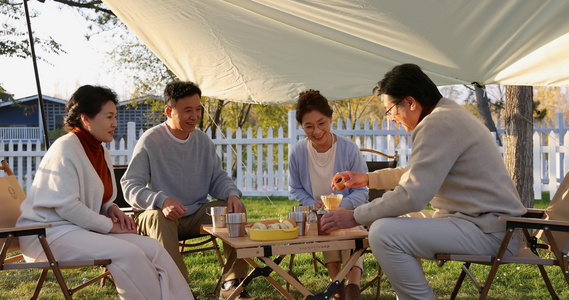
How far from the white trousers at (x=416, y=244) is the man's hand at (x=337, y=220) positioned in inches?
6.0

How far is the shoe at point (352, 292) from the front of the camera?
3.54 metres

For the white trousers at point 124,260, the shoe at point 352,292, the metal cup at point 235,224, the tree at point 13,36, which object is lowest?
the shoe at point 352,292


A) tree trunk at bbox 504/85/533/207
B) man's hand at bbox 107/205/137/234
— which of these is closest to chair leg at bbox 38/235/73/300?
man's hand at bbox 107/205/137/234

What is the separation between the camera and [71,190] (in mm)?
3189

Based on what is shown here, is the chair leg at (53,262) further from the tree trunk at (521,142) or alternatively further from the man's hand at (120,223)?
the tree trunk at (521,142)

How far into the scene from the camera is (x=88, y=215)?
323cm

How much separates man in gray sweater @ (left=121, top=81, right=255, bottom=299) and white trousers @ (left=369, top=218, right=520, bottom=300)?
51.1 inches

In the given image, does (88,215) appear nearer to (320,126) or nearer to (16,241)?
(16,241)

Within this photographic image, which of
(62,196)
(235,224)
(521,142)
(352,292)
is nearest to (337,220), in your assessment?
(235,224)

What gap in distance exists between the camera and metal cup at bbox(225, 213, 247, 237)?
3.00 meters

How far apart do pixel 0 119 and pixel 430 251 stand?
1412 inches

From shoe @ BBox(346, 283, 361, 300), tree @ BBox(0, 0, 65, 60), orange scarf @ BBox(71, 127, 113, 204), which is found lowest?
shoe @ BBox(346, 283, 361, 300)

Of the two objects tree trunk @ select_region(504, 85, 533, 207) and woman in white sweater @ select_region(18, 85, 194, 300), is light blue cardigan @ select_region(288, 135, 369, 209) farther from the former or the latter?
tree trunk @ select_region(504, 85, 533, 207)

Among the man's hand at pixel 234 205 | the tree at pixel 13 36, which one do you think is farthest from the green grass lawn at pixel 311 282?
the tree at pixel 13 36
